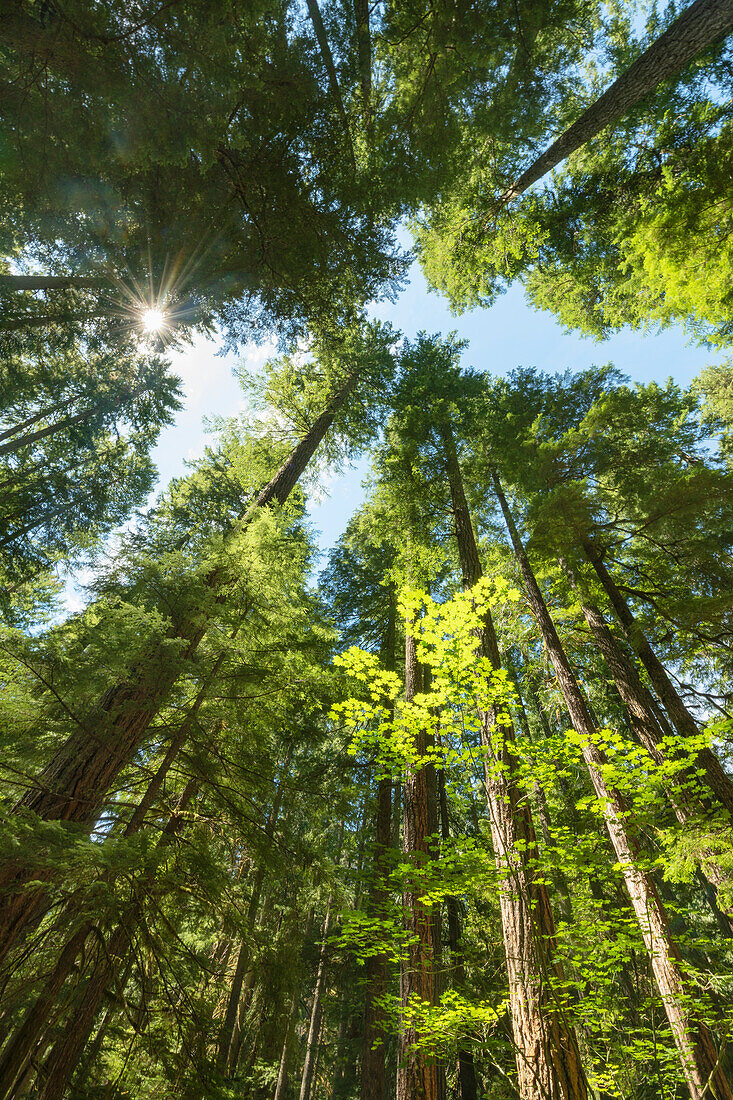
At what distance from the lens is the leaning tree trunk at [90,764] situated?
341cm

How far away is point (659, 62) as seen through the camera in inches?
191

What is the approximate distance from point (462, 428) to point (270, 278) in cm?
512

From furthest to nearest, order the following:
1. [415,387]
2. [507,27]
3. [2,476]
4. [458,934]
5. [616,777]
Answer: [458,934] < [415,387] < [2,476] < [507,27] < [616,777]

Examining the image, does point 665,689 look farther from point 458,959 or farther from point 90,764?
point 458,959

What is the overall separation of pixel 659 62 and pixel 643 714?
7.75 metres

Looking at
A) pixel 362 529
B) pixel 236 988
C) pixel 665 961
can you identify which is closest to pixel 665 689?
pixel 665 961

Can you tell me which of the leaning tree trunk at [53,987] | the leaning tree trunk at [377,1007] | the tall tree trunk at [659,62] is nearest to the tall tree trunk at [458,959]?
the leaning tree trunk at [377,1007]

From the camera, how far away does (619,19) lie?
7.38m

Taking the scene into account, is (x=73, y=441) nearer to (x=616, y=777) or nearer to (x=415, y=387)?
(x=415, y=387)

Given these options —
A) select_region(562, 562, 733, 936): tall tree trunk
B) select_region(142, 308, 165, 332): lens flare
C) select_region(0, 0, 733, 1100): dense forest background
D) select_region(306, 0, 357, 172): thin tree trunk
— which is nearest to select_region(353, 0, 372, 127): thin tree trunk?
select_region(0, 0, 733, 1100): dense forest background

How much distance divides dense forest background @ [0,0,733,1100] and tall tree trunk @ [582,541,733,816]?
6 centimetres

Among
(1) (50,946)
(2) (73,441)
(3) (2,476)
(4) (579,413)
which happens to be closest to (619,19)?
(4) (579,413)

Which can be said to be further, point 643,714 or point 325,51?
point 643,714

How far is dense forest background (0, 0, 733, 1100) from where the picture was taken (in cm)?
400
